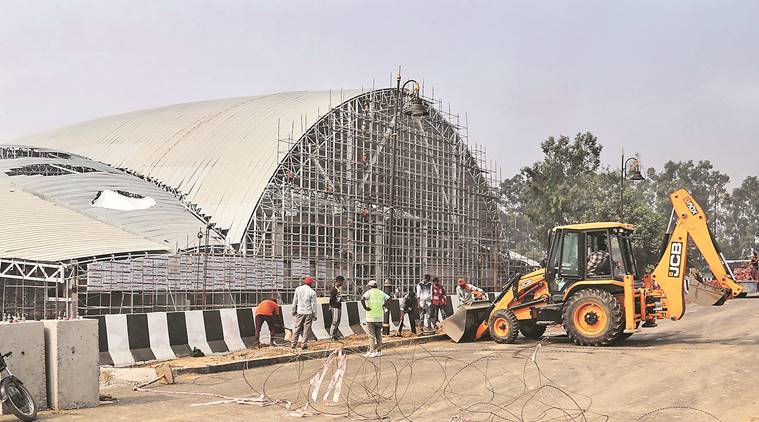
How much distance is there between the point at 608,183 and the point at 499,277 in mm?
35813

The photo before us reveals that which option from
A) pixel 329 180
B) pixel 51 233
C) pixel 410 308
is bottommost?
pixel 410 308

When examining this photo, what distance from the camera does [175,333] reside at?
633 inches

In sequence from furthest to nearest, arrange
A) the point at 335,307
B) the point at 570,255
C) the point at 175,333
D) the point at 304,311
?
the point at 335,307 < the point at 570,255 < the point at 304,311 < the point at 175,333

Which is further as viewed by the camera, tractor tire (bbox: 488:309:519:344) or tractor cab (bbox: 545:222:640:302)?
tractor tire (bbox: 488:309:519:344)

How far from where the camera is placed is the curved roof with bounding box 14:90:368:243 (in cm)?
3747

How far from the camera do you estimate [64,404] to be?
10.0m

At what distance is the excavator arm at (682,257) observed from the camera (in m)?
16.8

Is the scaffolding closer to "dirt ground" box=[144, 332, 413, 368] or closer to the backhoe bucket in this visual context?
"dirt ground" box=[144, 332, 413, 368]

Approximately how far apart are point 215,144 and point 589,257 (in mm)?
29073

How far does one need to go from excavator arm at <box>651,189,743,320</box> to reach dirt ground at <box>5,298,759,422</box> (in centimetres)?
108

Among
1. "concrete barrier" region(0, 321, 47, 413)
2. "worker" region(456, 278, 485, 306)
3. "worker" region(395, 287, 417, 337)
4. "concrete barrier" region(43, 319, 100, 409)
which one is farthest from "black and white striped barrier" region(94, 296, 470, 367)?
"concrete barrier" region(0, 321, 47, 413)

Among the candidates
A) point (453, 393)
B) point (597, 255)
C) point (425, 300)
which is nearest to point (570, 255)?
point (597, 255)

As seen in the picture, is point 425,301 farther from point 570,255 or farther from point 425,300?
point 570,255

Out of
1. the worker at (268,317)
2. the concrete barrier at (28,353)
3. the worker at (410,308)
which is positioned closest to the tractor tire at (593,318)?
the worker at (410,308)
